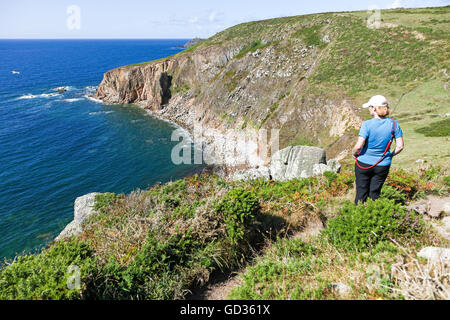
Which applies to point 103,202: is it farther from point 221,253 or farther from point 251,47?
point 251,47

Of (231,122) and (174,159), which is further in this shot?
(231,122)

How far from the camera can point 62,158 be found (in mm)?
40000

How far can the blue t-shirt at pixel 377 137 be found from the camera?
5.30 m

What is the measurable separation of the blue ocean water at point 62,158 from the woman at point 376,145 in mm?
27620

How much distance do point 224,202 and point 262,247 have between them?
1692 millimetres

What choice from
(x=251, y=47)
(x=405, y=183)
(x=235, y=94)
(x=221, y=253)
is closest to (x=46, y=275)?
(x=221, y=253)

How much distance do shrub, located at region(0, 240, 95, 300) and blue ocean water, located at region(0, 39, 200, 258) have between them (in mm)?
22554

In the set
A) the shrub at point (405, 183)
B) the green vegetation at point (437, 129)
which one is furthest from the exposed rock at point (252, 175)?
the green vegetation at point (437, 129)

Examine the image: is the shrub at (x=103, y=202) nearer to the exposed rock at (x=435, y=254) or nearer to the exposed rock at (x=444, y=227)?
the exposed rock at (x=435, y=254)

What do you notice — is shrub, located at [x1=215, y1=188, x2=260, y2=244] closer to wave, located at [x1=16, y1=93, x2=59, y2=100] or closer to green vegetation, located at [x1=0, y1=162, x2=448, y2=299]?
green vegetation, located at [x1=0, y1=162, x2=448, y2=299]

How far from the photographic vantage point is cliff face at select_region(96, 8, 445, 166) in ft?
106
